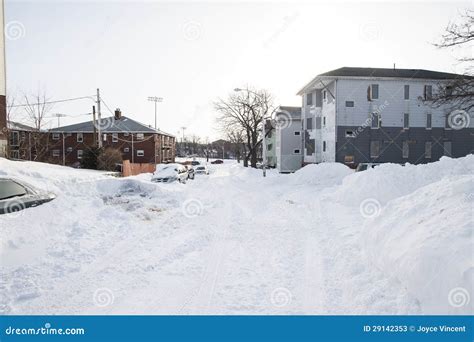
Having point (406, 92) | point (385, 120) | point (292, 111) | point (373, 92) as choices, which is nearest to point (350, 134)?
point (385, 120)

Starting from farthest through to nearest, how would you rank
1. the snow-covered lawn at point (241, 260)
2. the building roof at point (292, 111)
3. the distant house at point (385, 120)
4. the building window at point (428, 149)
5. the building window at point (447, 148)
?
the building roof at point (292, 111), the building window at point (447, 148), the building window at point (428, 149), the distant house at point (385, 120), the snow-covered lawn at point (241, 260)

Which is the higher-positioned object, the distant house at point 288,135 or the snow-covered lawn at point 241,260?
the distant house at point 288,135

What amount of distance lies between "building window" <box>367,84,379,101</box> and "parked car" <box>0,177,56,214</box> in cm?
3093

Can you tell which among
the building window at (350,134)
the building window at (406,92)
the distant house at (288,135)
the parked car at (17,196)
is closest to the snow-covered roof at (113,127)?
the distant house at (288,135)

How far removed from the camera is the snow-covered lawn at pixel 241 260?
4.13 m

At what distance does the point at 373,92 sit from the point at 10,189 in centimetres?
3216

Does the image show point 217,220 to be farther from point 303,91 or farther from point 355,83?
point 303,91

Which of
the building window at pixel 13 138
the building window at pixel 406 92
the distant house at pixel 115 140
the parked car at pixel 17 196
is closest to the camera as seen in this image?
the parked car at pixel 17 196

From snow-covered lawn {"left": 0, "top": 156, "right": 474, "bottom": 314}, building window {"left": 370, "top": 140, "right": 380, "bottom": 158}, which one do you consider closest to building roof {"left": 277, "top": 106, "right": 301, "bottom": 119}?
building window {"left": 370, "top": 140, "right": 380, "bottom": 158}

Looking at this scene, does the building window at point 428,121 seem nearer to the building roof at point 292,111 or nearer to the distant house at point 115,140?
the building roof at point 292,111

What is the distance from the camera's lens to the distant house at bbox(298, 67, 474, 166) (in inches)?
1233

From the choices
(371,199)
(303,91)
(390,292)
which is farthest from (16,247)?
(303,91)

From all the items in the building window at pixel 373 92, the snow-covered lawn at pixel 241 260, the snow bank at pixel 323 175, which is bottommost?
the snow-covered lawn at pixel 241 260

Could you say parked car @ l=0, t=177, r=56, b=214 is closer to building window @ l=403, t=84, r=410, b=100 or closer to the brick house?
building window @ l=403, t=84, r=410, b=100
